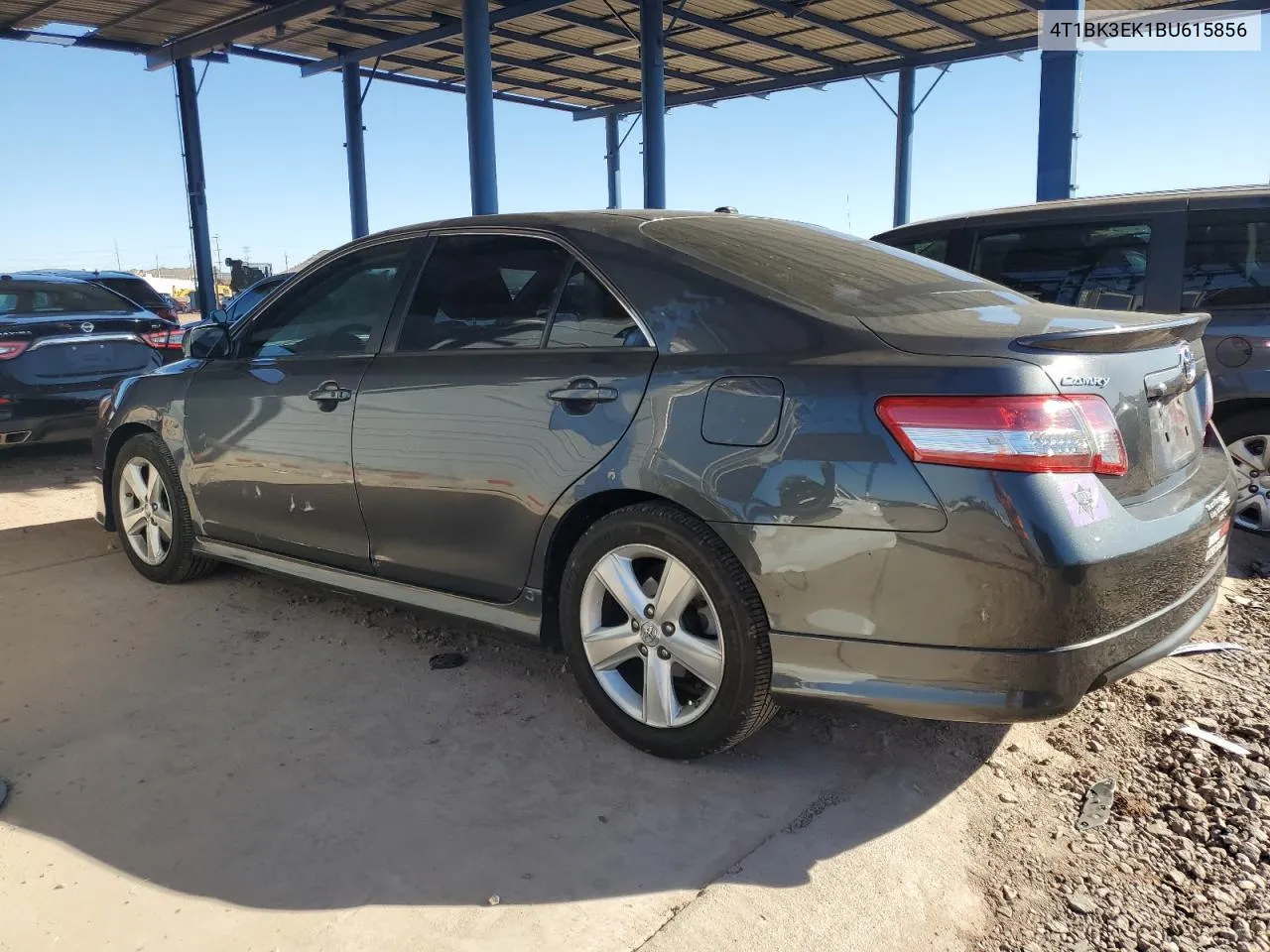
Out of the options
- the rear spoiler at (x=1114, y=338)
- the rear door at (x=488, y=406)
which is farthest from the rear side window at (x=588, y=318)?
the rear spoiler at (x=1114, y=338)

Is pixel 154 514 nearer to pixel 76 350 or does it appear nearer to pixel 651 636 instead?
pixel 651 636

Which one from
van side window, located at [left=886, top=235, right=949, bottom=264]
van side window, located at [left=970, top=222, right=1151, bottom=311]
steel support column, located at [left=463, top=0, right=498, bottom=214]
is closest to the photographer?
van side window, located at [left=970, top=222, right=1151, bottom=311]

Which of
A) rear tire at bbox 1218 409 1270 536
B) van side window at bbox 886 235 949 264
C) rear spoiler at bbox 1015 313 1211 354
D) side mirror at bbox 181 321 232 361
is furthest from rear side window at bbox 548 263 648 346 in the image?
rear tire at bbox 1218 409 1270 536

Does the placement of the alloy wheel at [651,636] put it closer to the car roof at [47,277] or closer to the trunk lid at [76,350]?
the trunk lid at [76,350]

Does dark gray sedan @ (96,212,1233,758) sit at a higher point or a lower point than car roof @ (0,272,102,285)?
lower

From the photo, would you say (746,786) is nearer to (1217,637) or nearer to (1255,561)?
(1217,637)

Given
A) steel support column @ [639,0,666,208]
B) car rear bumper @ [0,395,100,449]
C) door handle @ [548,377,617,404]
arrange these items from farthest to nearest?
1. steel support column @ [639,0,666,208]
2. car rear bumper @ [0,395,100,449]
3. door handle @ [548,377,617,404]

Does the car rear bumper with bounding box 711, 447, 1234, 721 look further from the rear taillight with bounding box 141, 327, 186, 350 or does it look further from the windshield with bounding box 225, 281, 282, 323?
the windshield with bounding box 225, 281, 282, 323

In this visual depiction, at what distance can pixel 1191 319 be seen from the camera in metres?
2.87

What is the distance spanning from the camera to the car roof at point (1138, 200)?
473cm

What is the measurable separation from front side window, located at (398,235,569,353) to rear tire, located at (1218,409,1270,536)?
3.84 m

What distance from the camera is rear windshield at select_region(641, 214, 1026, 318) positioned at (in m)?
2.69

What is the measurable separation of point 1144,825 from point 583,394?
186 cm

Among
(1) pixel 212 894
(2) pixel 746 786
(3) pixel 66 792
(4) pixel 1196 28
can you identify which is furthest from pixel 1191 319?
(4) pixel 1196 28
